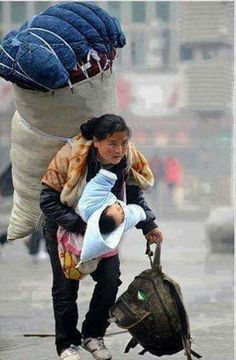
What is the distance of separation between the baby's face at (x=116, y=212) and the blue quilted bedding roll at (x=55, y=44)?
652mm

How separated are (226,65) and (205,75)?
130 cm

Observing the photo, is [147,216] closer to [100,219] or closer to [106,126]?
[100,219]

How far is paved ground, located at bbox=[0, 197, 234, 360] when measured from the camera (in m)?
6.83

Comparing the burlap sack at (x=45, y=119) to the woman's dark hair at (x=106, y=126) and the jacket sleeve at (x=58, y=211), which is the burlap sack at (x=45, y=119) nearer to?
the woman's dark hair at (x=106, y=126)

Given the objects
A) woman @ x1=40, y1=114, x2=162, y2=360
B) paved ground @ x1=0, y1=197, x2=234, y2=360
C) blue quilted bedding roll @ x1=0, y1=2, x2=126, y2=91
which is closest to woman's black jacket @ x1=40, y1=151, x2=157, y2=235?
woman @ x1=40, y1=114, x2=162, y2=360

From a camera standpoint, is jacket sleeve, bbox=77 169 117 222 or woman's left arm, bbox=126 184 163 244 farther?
woman's left arm, bbox=126 184 163 244

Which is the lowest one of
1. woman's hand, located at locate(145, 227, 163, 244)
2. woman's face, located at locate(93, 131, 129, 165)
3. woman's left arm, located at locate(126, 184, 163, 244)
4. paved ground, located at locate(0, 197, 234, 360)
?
paved ground, located at locate(0, 197, 234, 360)

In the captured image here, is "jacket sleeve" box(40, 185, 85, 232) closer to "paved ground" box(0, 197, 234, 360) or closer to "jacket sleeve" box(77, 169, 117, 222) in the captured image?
"jacket sleeve" box(77, 169, 117, 222)

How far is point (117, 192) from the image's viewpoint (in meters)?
5.70

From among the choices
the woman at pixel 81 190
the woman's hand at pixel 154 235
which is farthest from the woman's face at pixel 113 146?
the woman's hand at pixel 154 235

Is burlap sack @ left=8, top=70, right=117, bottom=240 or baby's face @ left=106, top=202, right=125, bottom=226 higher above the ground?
burlap sack @ left=8, top=70, right=117, bottom=240

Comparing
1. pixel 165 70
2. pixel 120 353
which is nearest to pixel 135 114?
pixel 165 70

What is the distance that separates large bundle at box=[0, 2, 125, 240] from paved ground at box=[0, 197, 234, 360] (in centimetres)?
129

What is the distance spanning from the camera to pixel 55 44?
5.64 meters
